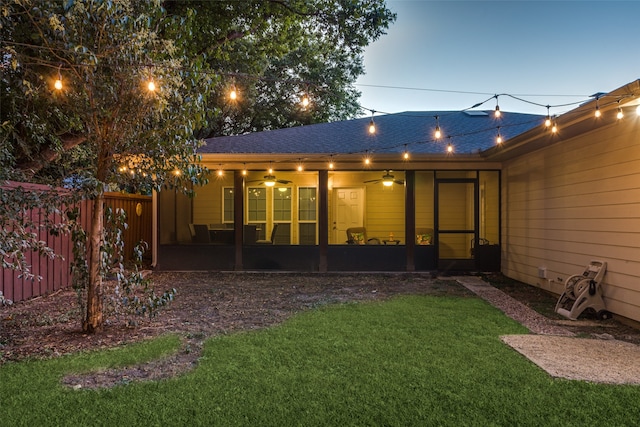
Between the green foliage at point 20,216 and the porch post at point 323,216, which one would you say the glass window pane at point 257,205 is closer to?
the porch post at point 323,216

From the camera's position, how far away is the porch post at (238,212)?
29.4 ft

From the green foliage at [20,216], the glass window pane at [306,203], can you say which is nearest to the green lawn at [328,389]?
the green foliage at [20,216]

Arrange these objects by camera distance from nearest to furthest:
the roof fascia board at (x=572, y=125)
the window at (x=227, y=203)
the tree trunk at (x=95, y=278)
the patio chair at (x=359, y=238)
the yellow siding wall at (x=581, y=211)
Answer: the roof fascia board at (x=572, y=125)
the tree trunk at (x=95, y=278)
the yellow siding wall at (x=581, y=211)
the patio chair at (x=359, y=238)
the window at (x=227, y=203)

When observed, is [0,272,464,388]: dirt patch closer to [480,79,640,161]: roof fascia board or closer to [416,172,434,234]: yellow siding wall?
[416,172,434,234]: yellow siding wall

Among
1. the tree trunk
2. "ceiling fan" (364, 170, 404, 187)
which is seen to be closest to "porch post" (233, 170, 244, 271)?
"ceiling fan" (364, 170, 404, 187)

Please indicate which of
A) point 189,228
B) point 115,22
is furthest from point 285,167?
point 115,22

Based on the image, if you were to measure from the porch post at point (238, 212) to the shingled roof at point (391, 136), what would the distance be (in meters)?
0.65

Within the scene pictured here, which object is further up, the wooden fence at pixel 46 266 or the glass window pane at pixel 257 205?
the glass window pane at pixel 257 205

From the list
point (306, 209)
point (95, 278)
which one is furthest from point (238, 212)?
point (95, 278)

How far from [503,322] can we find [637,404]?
215cm

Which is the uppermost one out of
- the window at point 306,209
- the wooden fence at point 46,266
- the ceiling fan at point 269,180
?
the ceiling fan at point 269,180

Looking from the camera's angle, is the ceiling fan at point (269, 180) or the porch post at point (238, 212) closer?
the porch post at point (238, 212)

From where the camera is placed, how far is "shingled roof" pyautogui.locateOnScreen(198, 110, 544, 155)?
28.6 ft

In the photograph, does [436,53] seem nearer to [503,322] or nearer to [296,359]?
[503,322]
